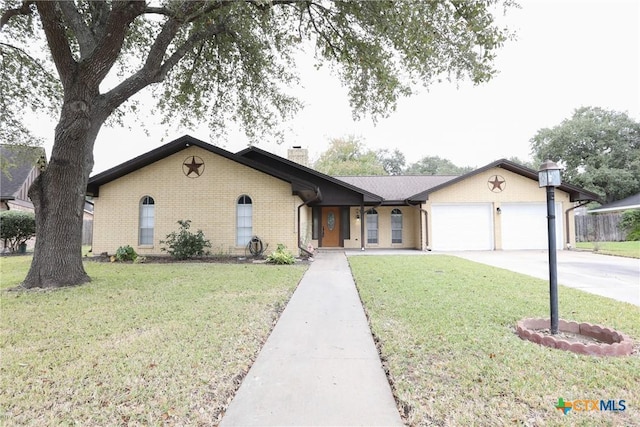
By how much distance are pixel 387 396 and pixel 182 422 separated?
1.57 metres

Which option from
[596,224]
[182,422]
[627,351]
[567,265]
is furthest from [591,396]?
[596,224]

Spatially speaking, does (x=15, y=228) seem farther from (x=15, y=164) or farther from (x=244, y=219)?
(x=244, y=219)

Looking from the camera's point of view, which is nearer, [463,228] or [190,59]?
[190,59]

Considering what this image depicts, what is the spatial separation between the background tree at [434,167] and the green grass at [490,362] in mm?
43250

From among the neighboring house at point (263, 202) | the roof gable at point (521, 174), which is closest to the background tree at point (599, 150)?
the roof gable at point (521, 174)

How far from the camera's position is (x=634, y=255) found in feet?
39.6

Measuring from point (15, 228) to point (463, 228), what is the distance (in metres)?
21.0

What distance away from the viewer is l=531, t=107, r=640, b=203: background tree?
27688mm

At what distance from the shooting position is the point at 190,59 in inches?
437

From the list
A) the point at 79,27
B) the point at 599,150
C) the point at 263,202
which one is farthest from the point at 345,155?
the point at 79,27

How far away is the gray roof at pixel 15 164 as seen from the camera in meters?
11.2

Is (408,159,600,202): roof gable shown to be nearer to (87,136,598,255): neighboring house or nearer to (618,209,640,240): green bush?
(87,136,598,255): neighboring house

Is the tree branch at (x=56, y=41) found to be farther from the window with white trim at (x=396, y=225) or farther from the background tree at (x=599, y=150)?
the background tree at (x=599, y=150)

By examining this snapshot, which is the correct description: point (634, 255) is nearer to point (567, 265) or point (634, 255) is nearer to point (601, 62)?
point (567, 265)
